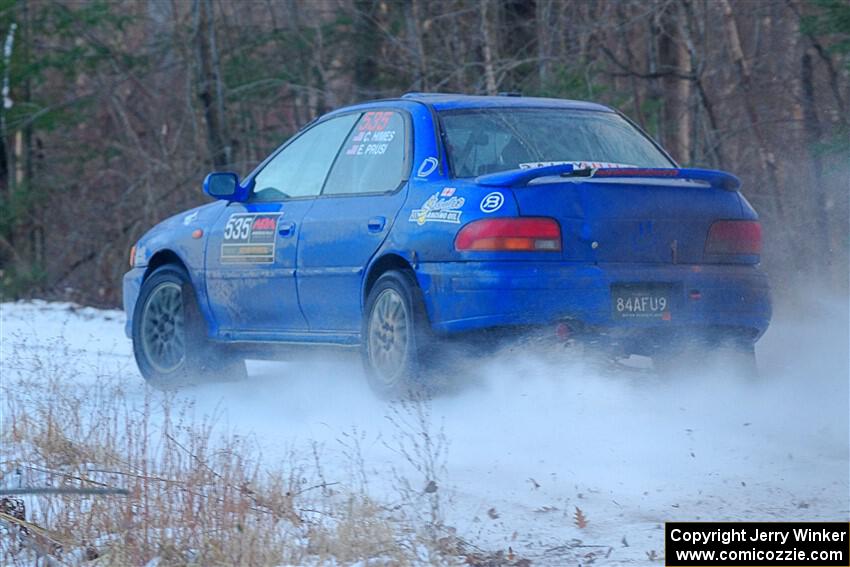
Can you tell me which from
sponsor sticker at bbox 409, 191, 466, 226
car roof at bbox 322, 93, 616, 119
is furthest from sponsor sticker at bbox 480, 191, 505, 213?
car roof at bbox 322, 93, 616, 119

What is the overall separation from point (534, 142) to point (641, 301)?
1124 mm

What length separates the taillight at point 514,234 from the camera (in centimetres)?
639

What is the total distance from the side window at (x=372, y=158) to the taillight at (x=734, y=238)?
166 centimetres

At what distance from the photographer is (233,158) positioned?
17.4 m

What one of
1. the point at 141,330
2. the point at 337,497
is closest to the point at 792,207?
the point at 141,330

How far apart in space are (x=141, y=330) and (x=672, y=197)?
386 cm

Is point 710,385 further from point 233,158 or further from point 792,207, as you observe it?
point 233,158

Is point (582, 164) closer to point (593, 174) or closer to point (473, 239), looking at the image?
point (593, 174)

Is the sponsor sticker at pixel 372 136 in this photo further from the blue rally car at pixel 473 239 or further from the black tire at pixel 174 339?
the black tire at pixel 174 339

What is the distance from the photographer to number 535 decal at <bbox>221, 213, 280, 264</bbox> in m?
7.92

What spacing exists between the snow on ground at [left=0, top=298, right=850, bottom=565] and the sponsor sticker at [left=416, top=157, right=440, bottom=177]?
1.04 meters

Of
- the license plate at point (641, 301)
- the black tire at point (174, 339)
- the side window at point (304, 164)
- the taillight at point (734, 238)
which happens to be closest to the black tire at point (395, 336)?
the license plate at point (641, 301)

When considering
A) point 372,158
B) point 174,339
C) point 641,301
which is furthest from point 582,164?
point 174,339

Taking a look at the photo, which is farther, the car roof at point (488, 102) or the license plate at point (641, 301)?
the car roof at point (488, 102)
